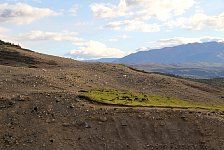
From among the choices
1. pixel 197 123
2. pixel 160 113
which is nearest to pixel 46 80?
pixel 160 113

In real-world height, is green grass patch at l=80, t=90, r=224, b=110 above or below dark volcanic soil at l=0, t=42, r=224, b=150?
above

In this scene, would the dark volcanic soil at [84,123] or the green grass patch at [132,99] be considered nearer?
the dark volcanic soil at [84,123]

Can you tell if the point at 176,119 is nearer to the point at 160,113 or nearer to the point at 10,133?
the point at 160,113

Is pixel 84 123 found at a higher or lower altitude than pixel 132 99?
lower

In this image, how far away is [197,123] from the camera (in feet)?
154

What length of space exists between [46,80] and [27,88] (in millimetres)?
4559

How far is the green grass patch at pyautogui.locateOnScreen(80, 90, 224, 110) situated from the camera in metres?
51.5

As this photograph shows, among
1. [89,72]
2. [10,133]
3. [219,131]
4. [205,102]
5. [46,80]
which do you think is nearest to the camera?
[10,133]

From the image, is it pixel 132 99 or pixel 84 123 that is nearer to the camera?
pixel 84 123

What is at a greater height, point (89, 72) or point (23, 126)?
point (89, 72)

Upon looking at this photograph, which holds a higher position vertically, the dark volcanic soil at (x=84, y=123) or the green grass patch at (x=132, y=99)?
the green grass patch at (x=132, y=99)

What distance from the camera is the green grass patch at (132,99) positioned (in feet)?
169

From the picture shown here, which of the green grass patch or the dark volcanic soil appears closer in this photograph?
the dark volcanic soil

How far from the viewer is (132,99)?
54.5 meters
